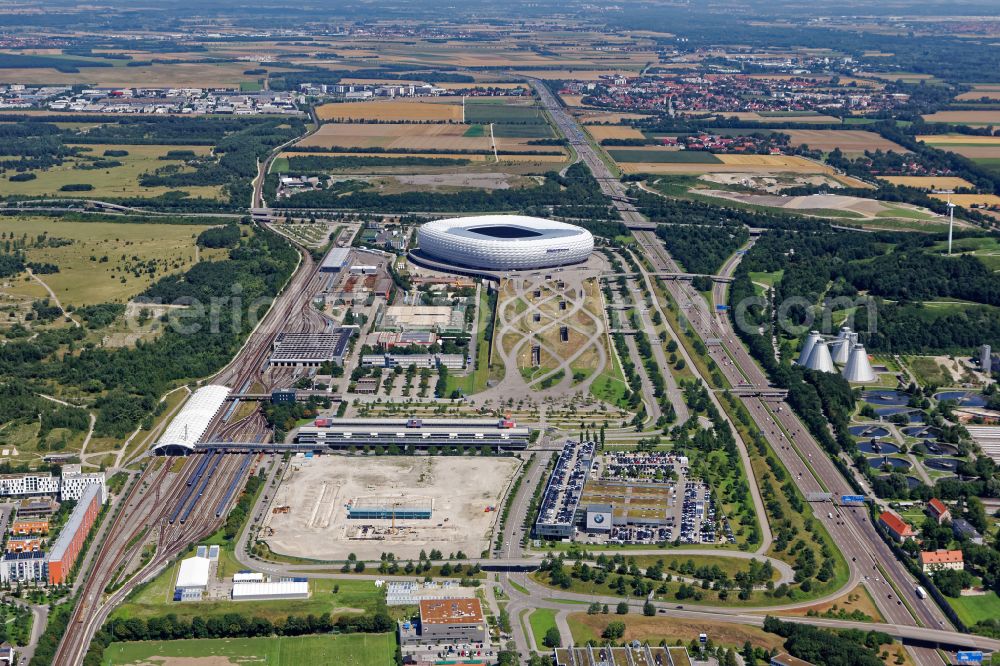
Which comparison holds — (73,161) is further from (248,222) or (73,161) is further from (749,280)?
(749,280)

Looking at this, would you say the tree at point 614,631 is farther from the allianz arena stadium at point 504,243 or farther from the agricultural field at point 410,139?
the agricultural field at point 410,139

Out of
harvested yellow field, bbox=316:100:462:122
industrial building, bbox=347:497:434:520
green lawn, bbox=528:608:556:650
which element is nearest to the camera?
green lawn, bbox=528:608:556:650

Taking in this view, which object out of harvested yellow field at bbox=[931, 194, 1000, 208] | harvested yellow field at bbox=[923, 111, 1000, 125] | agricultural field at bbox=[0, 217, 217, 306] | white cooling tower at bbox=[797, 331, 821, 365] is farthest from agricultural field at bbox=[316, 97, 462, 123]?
white cooling tower at bbox=[797, 331, 821, 365]

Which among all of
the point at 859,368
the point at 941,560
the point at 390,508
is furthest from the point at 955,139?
the point at 390,508

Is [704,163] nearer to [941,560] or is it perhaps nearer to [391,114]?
[391,114]

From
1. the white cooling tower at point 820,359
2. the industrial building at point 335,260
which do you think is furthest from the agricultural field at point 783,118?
the white cooling tower at point 820,359

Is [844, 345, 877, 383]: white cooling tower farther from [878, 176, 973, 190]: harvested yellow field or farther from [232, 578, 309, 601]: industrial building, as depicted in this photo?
[878, 176, 973, 190]: harvested yellow field
